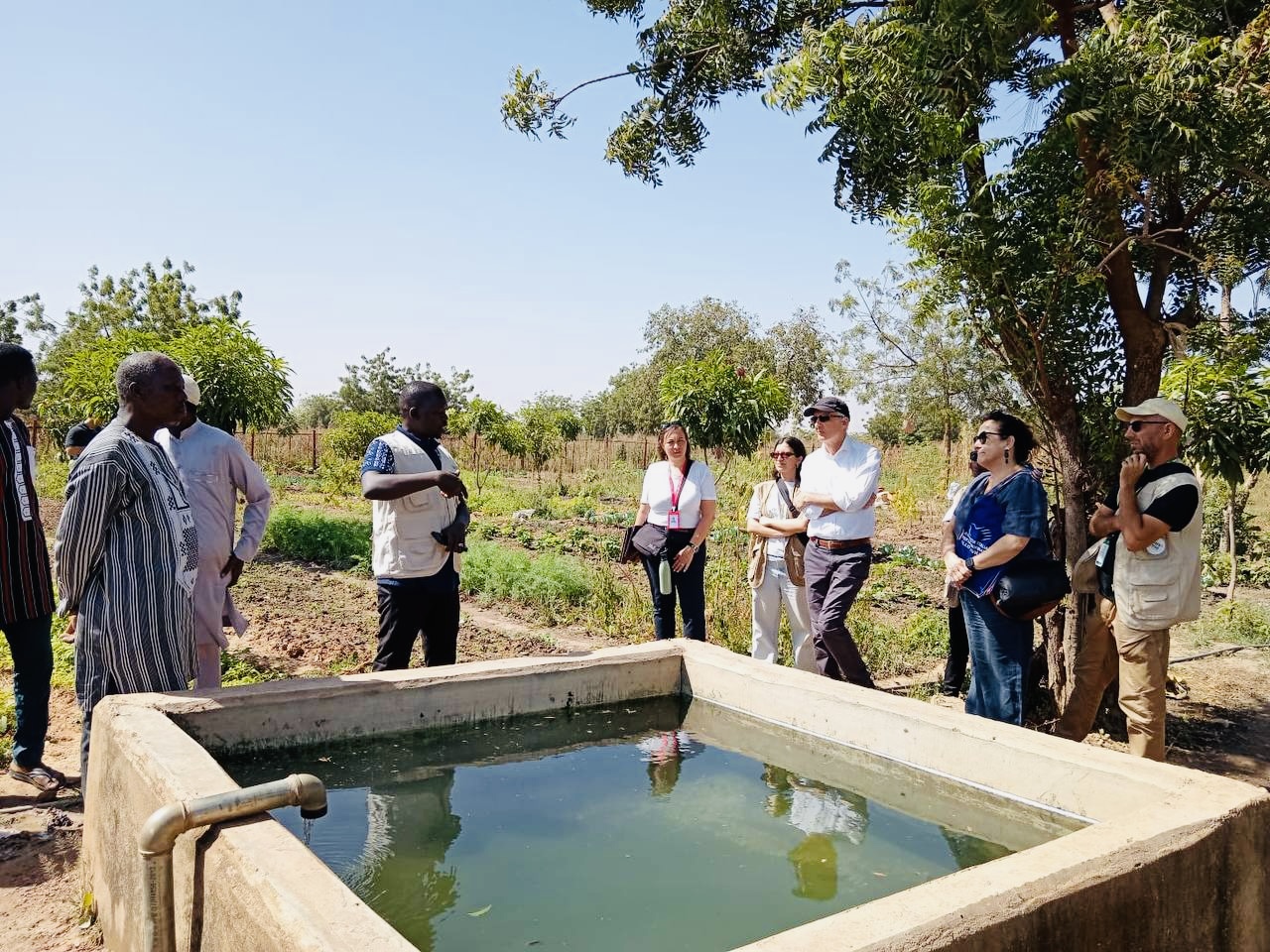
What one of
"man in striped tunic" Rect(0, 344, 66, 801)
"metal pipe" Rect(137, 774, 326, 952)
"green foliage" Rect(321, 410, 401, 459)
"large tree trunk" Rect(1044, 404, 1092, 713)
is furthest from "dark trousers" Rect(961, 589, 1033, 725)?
"green foliage" Rect(321, 410, 401, 459)

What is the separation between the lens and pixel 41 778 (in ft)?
13.0

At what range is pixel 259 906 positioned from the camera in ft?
6.32

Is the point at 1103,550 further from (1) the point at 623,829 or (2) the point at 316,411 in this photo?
(2) the point at 316,411

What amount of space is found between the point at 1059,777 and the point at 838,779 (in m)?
0.82

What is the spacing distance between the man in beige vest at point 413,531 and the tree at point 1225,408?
3.25 meters

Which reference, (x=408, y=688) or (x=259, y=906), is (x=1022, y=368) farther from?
(x=259, y=906)

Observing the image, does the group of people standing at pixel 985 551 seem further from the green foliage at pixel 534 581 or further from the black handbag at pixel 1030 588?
the green foliage at pixel 534 581

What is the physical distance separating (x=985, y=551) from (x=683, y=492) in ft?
6.55

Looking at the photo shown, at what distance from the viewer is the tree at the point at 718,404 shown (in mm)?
7109

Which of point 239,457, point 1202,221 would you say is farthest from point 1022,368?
point 239,457

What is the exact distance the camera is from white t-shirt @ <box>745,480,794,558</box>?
5461 millimetres

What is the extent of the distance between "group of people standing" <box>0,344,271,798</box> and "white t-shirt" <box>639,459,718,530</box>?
2.45 m

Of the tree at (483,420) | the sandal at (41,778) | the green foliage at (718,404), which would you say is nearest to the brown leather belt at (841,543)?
the green foliage at (718,404)

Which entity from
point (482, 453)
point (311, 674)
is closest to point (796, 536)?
point (311, 674)
